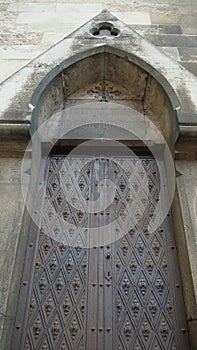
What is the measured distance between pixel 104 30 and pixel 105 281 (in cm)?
261

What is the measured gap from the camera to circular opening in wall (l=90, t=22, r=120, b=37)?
3883 mm

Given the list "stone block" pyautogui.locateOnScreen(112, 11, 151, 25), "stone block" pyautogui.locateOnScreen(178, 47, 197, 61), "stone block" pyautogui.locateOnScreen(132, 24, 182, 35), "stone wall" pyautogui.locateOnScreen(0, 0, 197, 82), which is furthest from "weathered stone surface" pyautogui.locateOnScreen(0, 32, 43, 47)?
"stone block" pyautogui.locateOnScreen(178, 47, 197, 61)

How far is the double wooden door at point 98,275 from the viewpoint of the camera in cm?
245

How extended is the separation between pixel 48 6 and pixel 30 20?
38 centimetres

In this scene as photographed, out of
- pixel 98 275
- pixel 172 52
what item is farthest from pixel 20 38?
pixel 98 275

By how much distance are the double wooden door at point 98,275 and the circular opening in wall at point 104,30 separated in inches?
60.9

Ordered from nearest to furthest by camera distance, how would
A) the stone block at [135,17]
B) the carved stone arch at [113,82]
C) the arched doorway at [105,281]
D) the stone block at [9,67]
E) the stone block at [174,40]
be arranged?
the arched doorway at [105,281] → the carved stone arch at [113,82] → the stone block at [9,67] → the stone block at [174,40] → the stone block at [135,17]

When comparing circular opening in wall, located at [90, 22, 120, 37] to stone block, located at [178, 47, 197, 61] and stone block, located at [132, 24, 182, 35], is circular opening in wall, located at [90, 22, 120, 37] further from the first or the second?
stone block, located at [178, 47, 197, 61]

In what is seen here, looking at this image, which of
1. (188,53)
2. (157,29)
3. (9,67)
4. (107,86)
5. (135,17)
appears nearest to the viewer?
(9,67)

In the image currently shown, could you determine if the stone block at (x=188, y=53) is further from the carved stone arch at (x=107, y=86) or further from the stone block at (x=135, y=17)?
the stone block at (x=135, y=17)

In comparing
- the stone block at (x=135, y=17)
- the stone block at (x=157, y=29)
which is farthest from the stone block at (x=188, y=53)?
the stone block at (x=135, y=17)

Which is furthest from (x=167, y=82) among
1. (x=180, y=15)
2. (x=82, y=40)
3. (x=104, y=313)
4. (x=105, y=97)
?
(x=104, y=313)

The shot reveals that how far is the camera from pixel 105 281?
2670 millimetres

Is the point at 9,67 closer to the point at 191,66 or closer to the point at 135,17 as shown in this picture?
the point at 135,17
